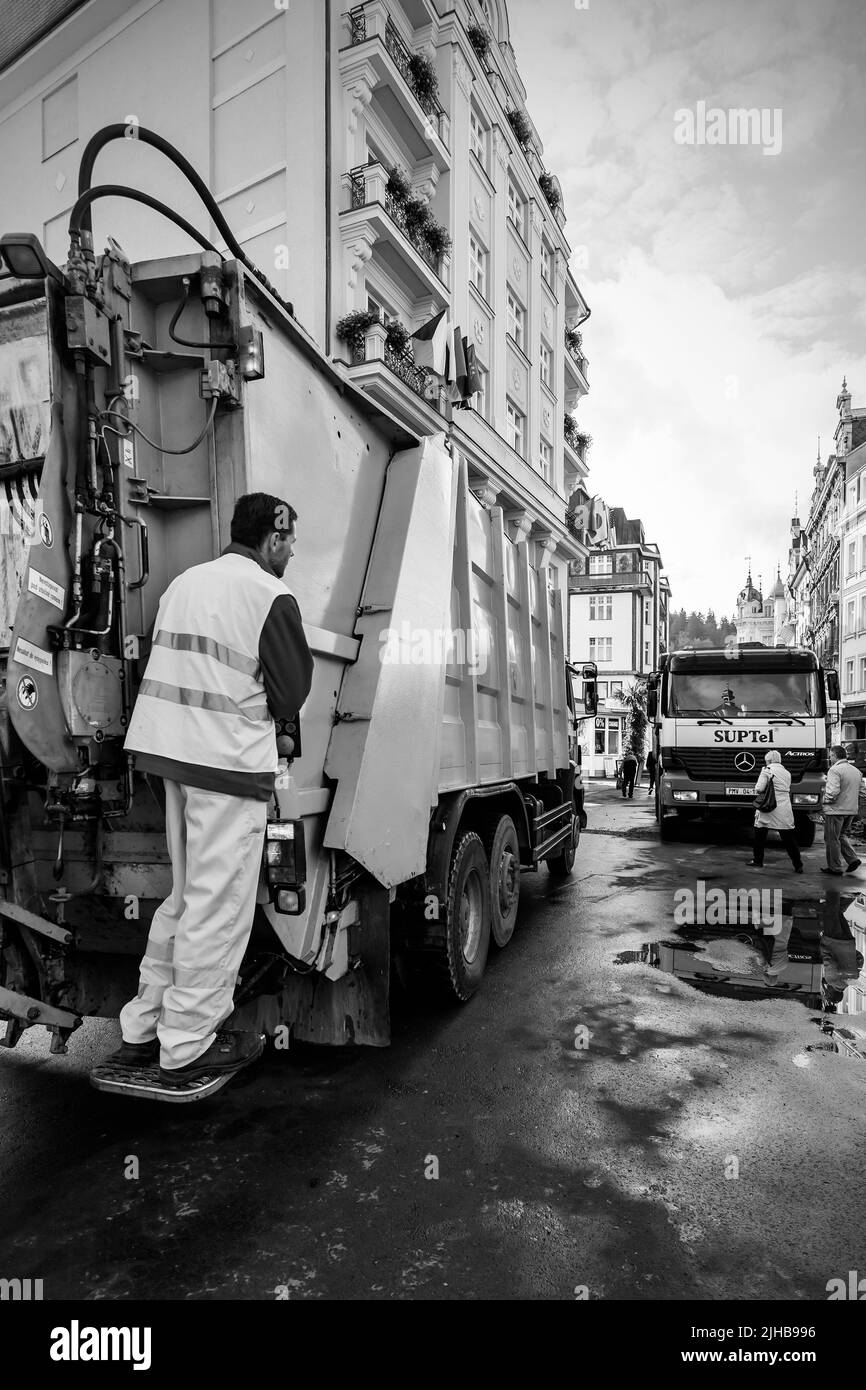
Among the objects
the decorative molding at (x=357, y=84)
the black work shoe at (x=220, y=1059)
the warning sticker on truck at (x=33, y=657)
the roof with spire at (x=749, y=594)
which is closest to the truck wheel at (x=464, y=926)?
the black work shoe at (x=220, y=1059)

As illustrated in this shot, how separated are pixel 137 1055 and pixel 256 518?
1.83 m

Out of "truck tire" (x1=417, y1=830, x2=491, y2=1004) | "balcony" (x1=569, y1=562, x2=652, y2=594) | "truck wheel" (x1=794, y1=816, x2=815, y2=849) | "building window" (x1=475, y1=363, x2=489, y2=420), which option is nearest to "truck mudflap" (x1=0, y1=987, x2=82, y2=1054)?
"truck tire" (x1=417, y1=830, x2=491, y2=1004)

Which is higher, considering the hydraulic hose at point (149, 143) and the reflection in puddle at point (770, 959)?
the hydraulic hose at point (149, 143)

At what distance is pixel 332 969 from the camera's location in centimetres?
322

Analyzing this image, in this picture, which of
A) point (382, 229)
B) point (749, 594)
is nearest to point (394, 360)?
point (382, 229)

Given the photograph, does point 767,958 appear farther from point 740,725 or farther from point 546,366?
point 546,366

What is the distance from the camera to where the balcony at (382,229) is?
42.5 ft

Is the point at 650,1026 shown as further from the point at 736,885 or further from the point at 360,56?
the point at 360,56

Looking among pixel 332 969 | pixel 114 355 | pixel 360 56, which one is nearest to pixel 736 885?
pixel 332 969

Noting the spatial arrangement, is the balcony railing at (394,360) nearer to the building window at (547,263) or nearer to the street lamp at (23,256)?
the street lamp at (23,256)

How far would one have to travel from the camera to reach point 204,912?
8.20ft

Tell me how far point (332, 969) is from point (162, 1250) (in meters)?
1.06

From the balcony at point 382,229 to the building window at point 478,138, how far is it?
506 centimetres

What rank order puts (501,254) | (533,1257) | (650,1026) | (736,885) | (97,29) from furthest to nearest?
(501,254)
(97,29)
(736,885)
(650,1026)
(533,1257)
